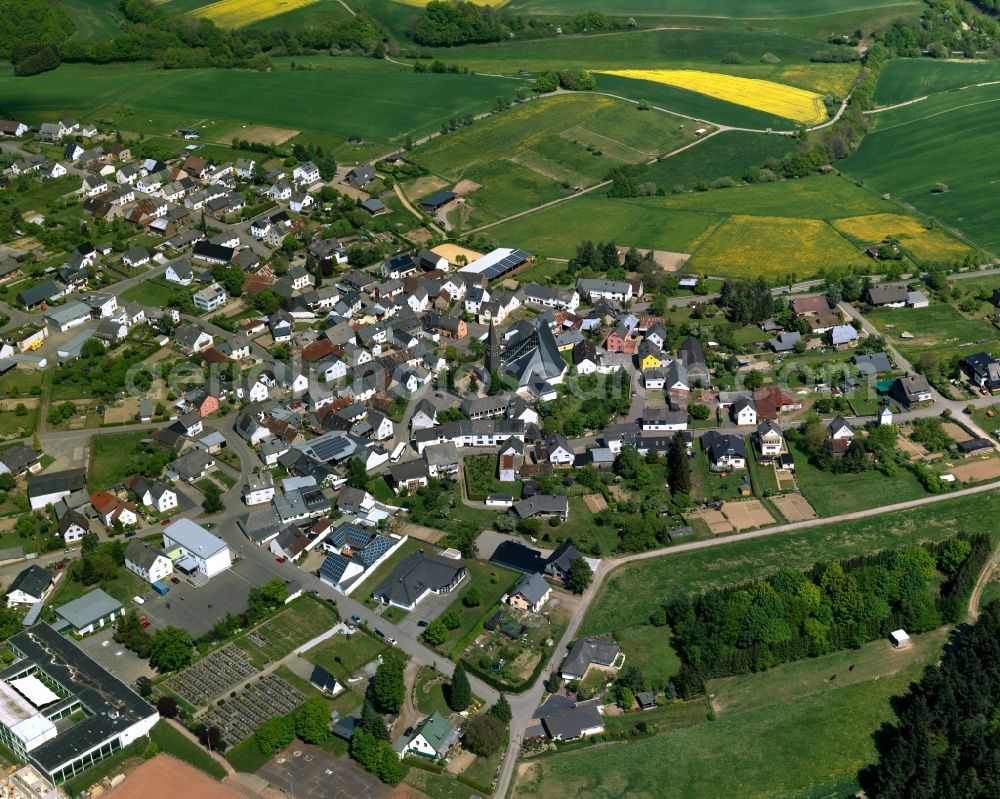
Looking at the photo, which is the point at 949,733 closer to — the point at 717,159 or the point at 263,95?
the point at 717,159

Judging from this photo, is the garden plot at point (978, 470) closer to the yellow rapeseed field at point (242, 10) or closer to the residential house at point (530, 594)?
the residential house at point (530, 594)

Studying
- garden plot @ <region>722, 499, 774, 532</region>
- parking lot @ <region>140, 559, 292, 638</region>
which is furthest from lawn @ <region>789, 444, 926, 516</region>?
parking lot @ <region>140, 559, 292, 638</region>

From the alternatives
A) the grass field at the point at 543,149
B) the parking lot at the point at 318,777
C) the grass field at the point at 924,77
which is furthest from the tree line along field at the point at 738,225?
the parking lot at the point at 318,777

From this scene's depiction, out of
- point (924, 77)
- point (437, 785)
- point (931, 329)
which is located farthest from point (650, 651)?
point (924, 77)

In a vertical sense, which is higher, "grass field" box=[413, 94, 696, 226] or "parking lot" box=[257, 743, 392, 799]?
"grass field" box=[413, 94, 696, 226]

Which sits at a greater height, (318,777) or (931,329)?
(931,329)

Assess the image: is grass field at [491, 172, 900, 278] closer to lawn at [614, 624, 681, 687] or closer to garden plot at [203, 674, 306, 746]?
lawn at [614, 624, 681, 687]
